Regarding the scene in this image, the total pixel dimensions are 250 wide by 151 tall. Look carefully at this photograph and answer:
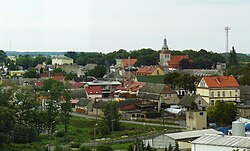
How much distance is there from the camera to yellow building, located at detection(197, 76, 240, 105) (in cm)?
3294

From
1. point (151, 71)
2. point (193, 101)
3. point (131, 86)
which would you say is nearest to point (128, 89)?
point (131, 86)

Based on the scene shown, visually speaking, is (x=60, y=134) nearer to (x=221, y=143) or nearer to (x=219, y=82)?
(x=221, y=143)

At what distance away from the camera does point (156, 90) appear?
3559 cm

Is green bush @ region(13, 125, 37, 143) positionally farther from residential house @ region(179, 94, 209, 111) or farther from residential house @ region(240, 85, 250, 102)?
residential house @ region(240, 85, 250, 102)

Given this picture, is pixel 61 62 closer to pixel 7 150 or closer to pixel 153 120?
pixel 153 120

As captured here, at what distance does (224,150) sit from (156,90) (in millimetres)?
17532

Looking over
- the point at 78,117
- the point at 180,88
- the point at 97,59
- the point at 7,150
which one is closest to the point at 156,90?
the point at 180,88

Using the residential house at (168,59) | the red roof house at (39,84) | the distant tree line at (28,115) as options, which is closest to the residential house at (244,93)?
the distant tree line at (28,115)

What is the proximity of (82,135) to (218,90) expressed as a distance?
10023 mm

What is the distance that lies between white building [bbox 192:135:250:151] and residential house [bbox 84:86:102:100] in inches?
837

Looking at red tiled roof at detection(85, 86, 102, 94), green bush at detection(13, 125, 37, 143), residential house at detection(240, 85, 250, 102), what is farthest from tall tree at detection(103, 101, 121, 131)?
red tiled roof at detection(85, 86, 102, 94)

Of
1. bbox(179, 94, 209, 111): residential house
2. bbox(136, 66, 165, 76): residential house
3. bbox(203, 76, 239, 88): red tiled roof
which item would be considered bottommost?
bbox(179, 94, 209, 111): residential house

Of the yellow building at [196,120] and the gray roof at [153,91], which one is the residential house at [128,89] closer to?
the gray roof at [153,91]

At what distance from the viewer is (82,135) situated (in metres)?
27.0
